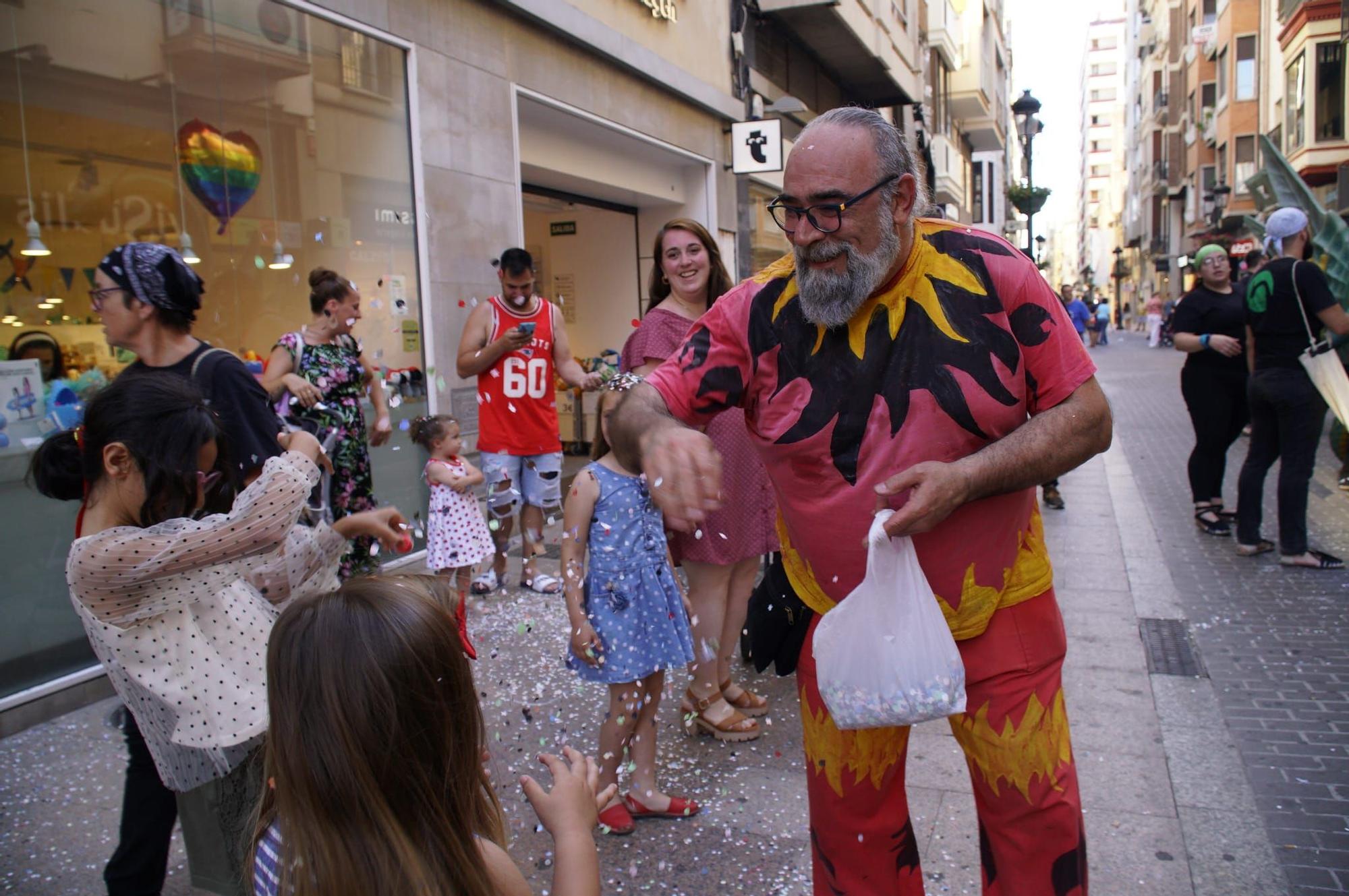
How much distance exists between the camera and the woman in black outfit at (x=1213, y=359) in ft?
23.1


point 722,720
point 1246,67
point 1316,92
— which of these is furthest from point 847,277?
point 1246,67

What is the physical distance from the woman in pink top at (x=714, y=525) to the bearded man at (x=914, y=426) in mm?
1550

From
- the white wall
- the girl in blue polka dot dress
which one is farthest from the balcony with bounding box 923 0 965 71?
the girl in blue polka dot dress

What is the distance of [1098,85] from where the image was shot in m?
135

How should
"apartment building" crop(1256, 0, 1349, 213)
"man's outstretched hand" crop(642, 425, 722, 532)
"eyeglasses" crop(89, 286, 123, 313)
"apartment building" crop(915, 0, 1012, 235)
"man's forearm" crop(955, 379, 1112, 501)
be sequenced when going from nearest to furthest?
1. "man's outstretched hand" crop(642, 425, 722, 532)
2. "man's forearm" crop(955, 379, 1112, 501)
3. "eyeglasses" crop(89, 286, 123, 313)
4. "apartment building" crop(915, 0, 1012, 235)
5. "apartment building" crop(1256, 0, 1349, 213)

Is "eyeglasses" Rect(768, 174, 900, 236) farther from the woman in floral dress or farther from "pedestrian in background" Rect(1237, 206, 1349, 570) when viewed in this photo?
"pedestrian in background" Rect(1237, 206, 1349, 570)

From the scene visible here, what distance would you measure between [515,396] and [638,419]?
4.07 m

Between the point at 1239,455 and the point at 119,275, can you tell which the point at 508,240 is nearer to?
the point at 119,275

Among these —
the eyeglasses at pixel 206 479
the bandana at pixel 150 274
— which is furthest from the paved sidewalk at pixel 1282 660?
the bandana at pixel 150 274

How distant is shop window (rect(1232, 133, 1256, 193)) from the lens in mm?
39969

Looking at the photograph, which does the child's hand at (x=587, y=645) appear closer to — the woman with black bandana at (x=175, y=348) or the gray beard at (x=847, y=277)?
the woman with black bandana at (x=175, y=348)

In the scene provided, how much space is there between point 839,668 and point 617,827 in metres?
1.49

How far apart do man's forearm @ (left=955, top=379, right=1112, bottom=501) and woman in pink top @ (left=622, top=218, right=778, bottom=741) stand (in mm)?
1772

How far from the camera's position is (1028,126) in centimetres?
1521
